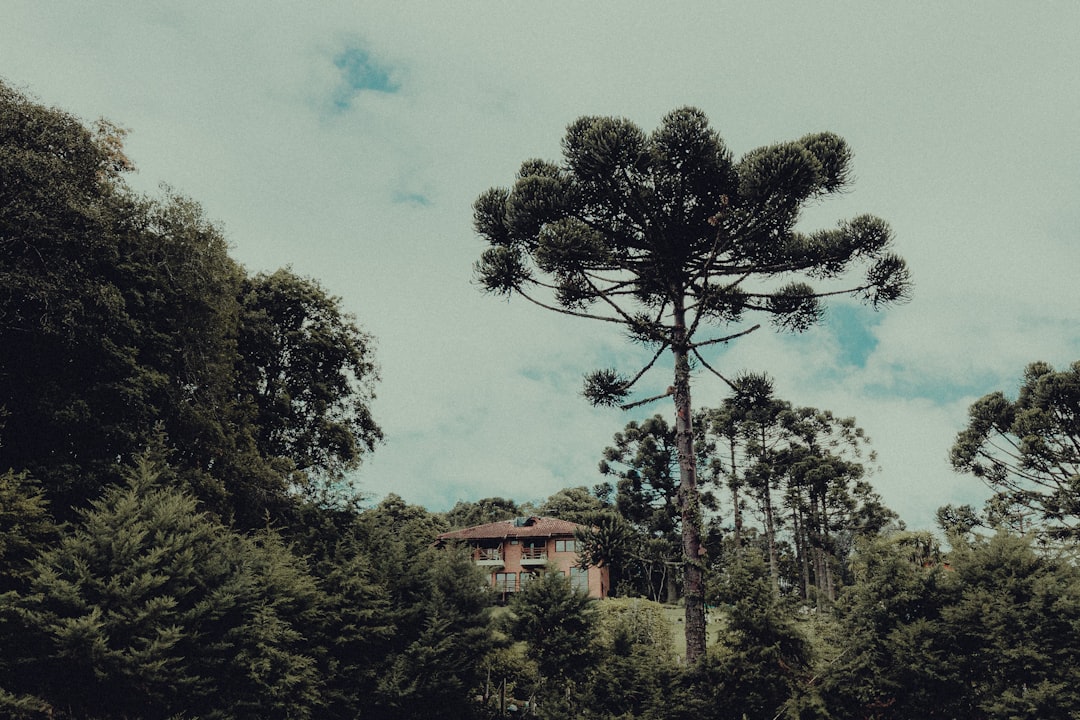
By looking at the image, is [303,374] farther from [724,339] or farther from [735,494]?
[735,494]

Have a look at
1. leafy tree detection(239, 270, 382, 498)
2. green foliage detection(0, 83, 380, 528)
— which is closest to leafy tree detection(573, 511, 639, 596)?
green foliage detection(0, 83, 380, 528)

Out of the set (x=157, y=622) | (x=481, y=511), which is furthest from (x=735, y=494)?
(x=481, y=511)

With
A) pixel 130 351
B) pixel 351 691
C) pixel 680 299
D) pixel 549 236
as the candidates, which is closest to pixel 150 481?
pixel 130 351

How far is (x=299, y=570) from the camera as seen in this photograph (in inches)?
561

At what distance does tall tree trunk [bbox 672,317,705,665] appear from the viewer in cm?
1069

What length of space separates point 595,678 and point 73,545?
32.7 feet

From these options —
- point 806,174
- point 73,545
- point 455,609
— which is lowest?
point 455,609

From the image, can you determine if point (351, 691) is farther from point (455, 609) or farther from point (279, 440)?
point (279, 440)

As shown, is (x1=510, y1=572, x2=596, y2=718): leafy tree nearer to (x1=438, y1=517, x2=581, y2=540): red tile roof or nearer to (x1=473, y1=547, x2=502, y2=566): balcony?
(x1=438, y1=517, x2=581, y2=540): red tile roof

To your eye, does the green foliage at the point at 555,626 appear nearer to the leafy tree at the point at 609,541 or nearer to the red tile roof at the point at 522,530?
the leafy tree at the point at 609,541

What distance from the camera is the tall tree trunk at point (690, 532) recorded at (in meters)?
10.7

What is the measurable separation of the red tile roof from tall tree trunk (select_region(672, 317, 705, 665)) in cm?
3313

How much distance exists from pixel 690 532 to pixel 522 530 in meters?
35.4

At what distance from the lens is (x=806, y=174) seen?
403 inches
